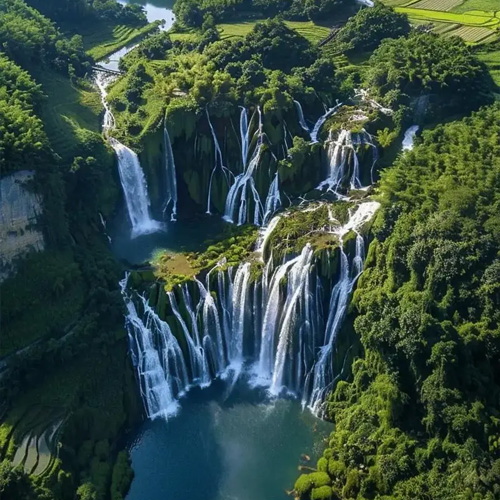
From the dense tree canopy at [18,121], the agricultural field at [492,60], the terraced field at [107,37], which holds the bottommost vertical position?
the agricultural field at [492,60]

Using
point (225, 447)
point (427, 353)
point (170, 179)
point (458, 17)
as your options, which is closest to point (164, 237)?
point (170, 179)

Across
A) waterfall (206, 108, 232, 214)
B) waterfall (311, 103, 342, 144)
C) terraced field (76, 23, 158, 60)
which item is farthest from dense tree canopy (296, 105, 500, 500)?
terraced field (76, 23, 158, 60)

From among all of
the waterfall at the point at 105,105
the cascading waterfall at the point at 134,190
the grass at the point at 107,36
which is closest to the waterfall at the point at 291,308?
the cascading waterfall at the point at 134,190

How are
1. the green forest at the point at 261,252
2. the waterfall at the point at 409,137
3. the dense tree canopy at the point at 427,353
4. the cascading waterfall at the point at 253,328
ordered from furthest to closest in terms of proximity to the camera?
the waterfall at the point at 409,137 → the cascading waterfall at the point at 253,328 → the green forest at the point at 261,252 → the dense tree canopy at the point at 427,353

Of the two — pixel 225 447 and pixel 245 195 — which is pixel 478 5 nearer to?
pixel 245 195

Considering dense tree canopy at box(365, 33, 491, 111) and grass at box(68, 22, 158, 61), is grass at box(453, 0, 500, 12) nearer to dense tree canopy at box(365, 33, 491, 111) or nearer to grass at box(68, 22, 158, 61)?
dense tree canopy at box(365, 33, 491, 111)

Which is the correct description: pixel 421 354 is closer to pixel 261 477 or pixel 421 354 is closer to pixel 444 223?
pixel 444 223

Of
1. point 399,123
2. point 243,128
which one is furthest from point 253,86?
point 399,123

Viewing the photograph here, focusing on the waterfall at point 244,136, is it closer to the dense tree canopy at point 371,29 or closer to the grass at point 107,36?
the dense tree canopy at point 371,29
